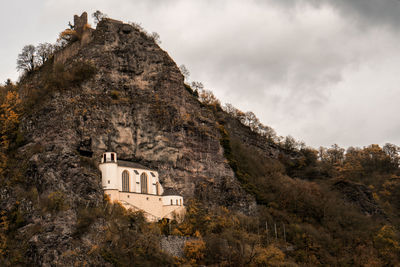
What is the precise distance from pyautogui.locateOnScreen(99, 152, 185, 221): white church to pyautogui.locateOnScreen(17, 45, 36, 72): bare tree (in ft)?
84.0

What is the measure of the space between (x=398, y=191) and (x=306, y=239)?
28719 mm

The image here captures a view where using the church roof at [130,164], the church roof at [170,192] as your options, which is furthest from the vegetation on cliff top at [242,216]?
the church roof at [130,164]

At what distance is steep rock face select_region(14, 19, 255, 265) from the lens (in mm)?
57188

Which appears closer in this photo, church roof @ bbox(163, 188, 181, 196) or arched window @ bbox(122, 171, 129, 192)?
arched window @ bbox(122, 171, 129, 192)

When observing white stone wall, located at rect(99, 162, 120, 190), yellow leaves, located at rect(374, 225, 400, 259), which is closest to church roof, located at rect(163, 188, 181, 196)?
white stone wall, located at rect(99, 162, 120, 190)

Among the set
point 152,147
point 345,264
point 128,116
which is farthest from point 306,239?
point 128,116

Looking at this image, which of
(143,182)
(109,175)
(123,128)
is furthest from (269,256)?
(123,128)

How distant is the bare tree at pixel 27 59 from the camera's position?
79562 mm

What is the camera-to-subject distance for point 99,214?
53.5m

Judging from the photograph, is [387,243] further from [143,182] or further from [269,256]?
[143,182]

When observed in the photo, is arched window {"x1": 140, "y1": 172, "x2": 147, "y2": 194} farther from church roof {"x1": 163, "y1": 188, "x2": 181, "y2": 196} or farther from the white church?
church roof {"x1": 163, "y1": 188, "x2": 181, "y2": 196}

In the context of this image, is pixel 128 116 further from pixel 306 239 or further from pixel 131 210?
pixel 306 239

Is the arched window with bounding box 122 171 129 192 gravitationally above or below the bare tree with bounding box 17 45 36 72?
below

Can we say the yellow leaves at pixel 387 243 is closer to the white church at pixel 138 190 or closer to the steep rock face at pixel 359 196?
the steep rock face at pixel 359 196
